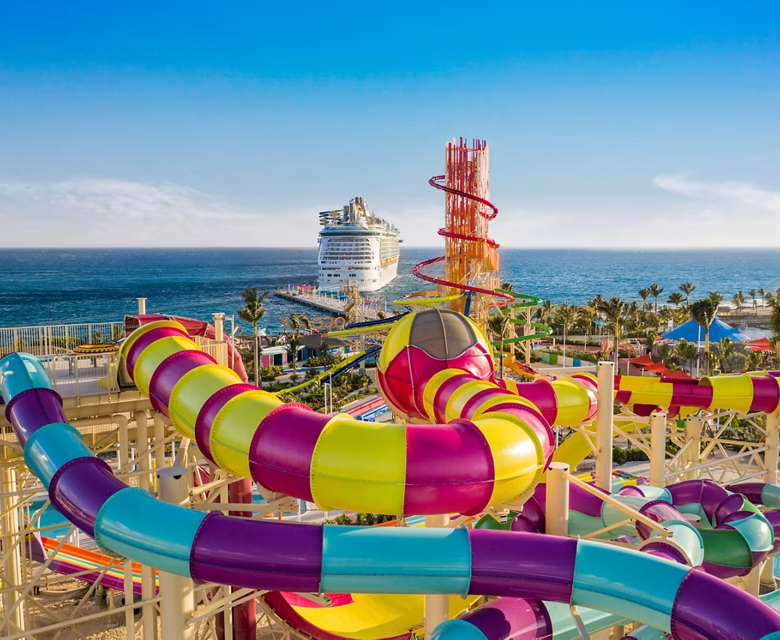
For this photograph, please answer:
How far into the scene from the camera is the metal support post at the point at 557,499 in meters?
7.82

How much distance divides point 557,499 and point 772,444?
479 inches

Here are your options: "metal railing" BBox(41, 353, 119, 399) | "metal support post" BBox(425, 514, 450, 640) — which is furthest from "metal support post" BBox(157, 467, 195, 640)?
"metal railing" BBox(41, 353, 119, 399)

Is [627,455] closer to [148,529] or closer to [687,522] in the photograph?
[687,522]

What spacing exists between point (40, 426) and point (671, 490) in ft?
36.4

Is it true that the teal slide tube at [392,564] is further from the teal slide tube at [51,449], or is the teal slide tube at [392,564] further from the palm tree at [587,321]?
the palm tree at [587,321]

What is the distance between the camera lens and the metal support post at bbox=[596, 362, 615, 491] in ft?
36.9

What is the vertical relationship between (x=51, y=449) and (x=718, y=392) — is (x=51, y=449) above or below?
above

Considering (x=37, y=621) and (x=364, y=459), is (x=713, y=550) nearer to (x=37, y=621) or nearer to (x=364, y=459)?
(x=364, y=459)

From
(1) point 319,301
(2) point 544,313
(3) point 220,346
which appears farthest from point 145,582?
(1) point 319,301

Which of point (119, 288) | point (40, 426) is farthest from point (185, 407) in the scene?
point (119, 288)

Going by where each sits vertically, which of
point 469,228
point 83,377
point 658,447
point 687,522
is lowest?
point 658,447

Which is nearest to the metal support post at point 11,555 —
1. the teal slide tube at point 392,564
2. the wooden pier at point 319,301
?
the teal slide tube at point 392,564

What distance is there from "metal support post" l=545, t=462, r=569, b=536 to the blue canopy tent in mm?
43020

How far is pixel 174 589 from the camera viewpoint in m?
7.20
